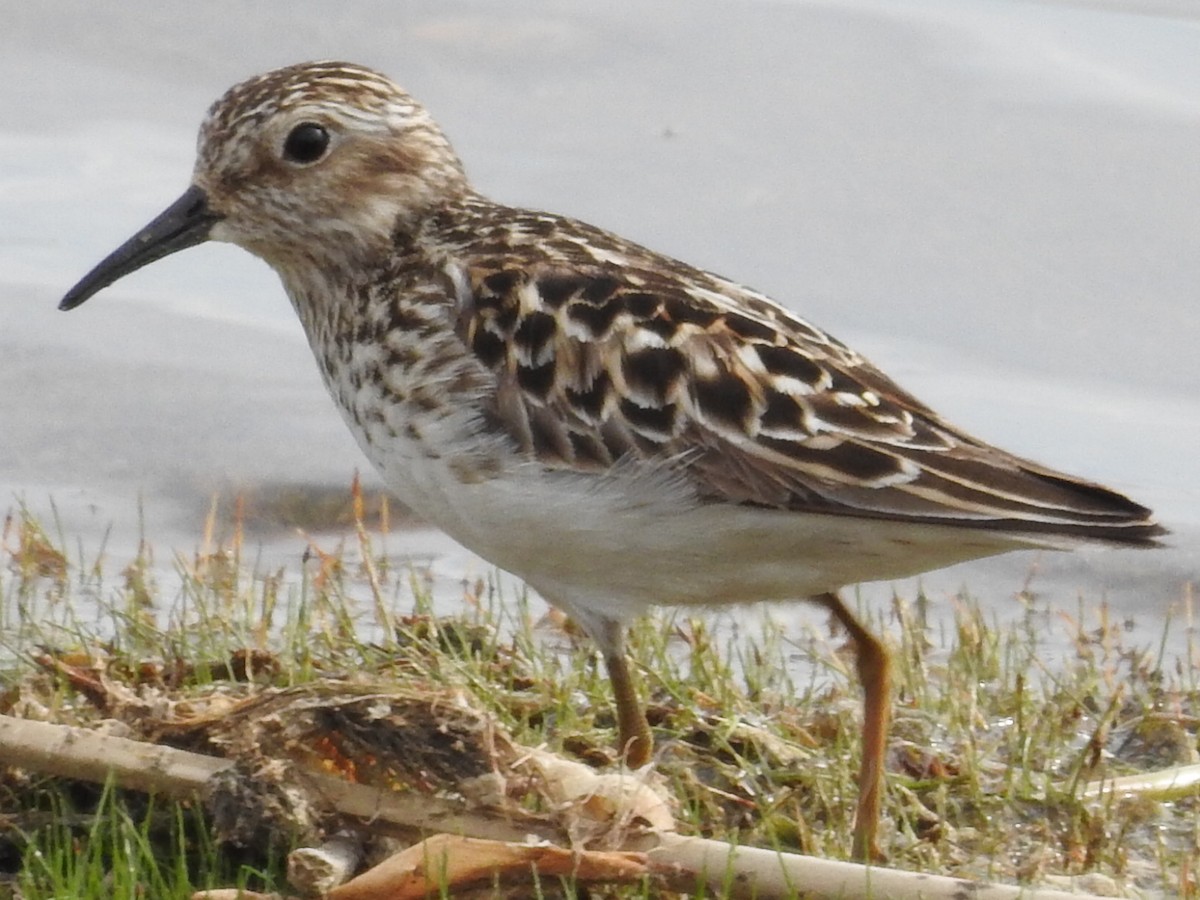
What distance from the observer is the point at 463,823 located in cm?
475

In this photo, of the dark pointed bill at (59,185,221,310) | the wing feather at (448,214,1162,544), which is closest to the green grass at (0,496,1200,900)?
the wing feather at (448,214,1162,544)

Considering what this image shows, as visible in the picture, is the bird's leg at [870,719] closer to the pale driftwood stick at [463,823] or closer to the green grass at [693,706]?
the green grass at [693,706]

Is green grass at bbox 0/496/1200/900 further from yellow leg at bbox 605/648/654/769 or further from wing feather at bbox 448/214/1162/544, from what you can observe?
wing feather at bbox 448/214/1162/544

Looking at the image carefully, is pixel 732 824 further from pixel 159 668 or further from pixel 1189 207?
pixel 1189 207

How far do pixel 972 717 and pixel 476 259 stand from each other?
1.80m

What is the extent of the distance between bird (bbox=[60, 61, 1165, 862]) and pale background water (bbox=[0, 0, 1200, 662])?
2.55 metres

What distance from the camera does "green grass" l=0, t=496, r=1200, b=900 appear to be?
5059mm

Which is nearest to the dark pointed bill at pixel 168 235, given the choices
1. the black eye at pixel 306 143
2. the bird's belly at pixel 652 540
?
the black eye at pixel 306 143

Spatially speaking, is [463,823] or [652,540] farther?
[652,540]

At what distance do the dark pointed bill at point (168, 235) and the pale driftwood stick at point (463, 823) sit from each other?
1.60 meters

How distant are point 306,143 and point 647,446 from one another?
1469 mm

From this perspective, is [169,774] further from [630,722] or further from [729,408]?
[729,408]

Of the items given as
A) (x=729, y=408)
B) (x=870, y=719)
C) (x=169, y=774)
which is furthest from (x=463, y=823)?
(x=870, y=719)

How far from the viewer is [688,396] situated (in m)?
5.05
